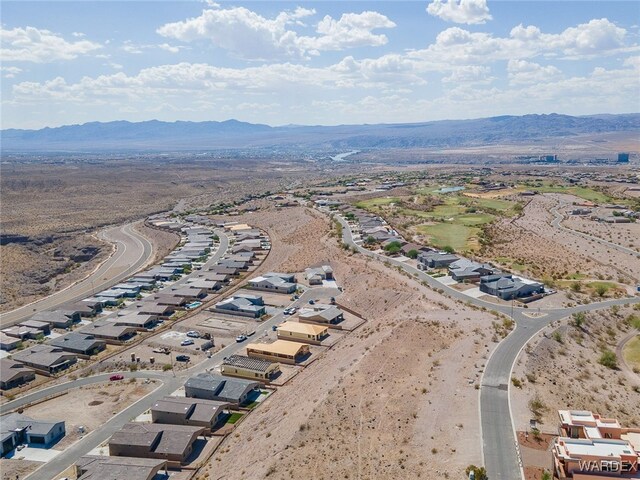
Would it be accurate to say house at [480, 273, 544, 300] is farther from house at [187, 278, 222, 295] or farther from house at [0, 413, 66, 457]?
house at [0, 413, 66, 457]

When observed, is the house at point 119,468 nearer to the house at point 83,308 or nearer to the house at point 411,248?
the house at point 83,308

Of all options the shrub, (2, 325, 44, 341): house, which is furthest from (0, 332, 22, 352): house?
the shrub

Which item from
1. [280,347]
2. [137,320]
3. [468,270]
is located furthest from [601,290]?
[137,320]

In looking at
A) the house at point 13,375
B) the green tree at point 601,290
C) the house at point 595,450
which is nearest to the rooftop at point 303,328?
the house at point 13,375

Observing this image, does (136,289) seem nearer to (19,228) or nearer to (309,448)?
(309,448)

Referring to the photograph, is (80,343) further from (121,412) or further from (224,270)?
(224,270)

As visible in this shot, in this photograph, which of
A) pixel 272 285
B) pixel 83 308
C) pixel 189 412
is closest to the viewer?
pixel 189 412
